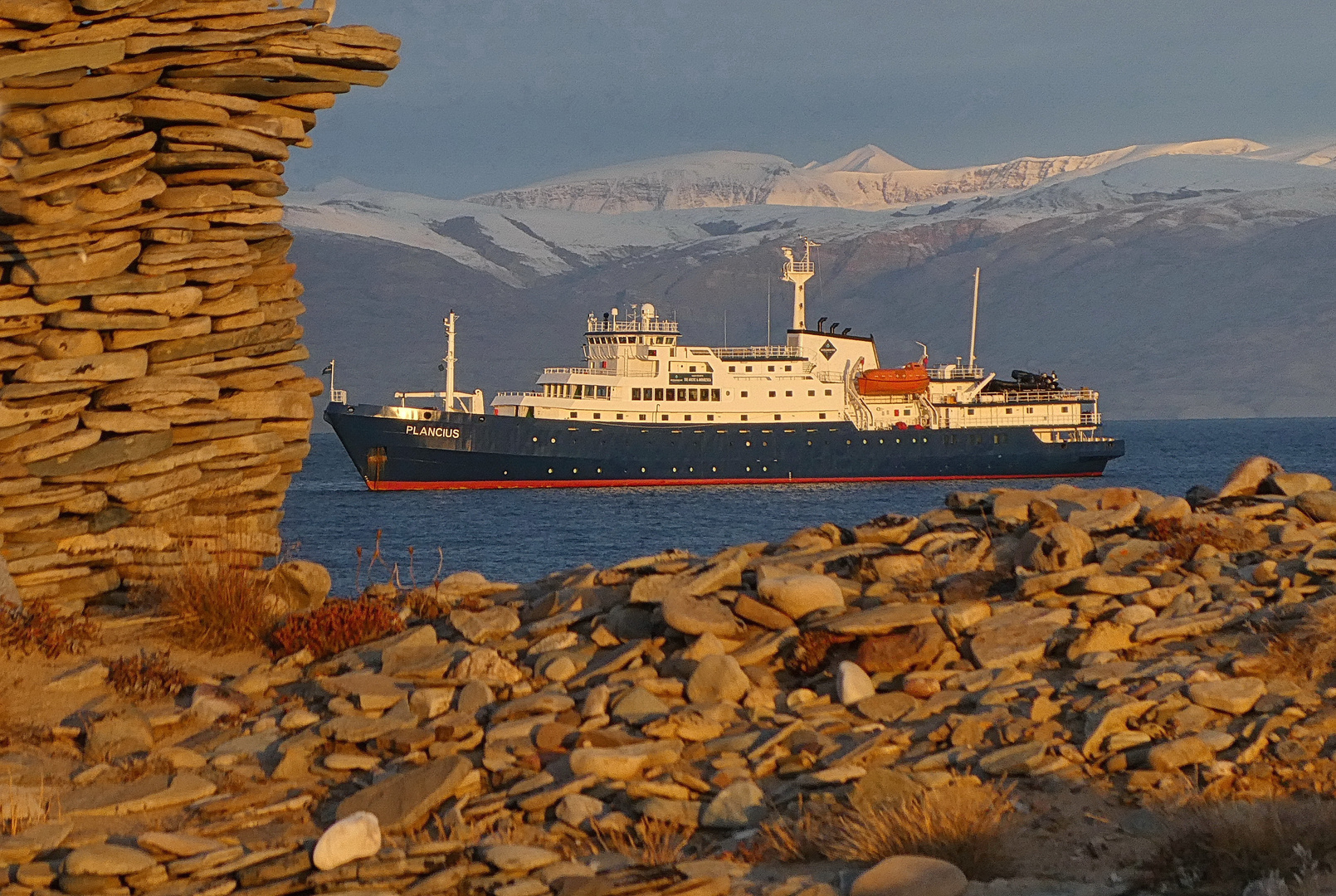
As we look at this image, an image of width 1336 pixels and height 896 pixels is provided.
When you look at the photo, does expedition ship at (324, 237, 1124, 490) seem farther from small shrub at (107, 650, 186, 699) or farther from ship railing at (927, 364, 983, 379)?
small shrub at (107, 650, 186, 699)

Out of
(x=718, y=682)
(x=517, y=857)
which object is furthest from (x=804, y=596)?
(x=517, y=857)

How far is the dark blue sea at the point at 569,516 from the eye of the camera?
34781mm

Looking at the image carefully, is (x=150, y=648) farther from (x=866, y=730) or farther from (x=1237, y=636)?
(x=1237, y=636)

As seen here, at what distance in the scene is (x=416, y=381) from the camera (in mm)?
184500

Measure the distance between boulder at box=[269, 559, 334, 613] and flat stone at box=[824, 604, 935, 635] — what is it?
124 inches

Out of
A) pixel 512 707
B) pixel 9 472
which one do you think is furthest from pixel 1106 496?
pixel 9 472

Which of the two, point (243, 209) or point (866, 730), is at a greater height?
point (243, 209)

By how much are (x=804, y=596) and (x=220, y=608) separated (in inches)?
120

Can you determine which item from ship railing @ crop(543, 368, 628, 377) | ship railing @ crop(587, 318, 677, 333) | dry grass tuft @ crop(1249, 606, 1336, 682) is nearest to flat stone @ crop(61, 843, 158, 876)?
dry grass tuft @ crop(1249, 606, 1336, 682)

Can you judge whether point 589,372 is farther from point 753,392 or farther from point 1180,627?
point 1180,627

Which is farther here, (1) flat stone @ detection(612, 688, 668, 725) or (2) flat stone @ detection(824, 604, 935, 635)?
(2) flat stone @ detection(824, 604, 935, 635)

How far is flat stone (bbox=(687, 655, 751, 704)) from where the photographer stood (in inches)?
265

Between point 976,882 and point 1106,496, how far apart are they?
468 cm

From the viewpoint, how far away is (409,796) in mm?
5801
